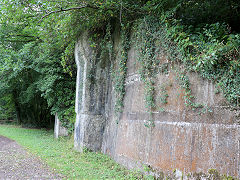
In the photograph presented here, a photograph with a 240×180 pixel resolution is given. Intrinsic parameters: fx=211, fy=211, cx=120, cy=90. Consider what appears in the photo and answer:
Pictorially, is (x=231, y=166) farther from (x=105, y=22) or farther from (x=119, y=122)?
(x=105, y=22)

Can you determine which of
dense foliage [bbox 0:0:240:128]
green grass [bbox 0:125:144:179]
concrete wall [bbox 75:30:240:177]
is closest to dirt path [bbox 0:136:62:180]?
green grass [bbox 0:125:144:179]

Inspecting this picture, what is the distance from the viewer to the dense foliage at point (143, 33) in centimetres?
429

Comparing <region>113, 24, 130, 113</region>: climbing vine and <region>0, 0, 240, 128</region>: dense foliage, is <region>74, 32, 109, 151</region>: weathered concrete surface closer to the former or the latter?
<region>0, 0, 240, 128</region>: dense foliage

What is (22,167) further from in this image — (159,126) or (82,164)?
(159,126)

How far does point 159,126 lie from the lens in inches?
224

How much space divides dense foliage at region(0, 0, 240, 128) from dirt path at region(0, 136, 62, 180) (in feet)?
11.1

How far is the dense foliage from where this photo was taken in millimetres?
4289

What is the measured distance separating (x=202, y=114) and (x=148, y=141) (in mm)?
2011

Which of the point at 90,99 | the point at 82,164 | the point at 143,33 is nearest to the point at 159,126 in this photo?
the point at 143,33

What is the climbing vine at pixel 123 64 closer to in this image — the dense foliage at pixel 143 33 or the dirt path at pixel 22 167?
the dense foliage at pixel 143 33

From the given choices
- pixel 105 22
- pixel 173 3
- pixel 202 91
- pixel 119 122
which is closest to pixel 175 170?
pixel 202 91

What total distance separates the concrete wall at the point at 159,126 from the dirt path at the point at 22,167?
220cm

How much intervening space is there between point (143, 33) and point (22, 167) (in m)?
5.76

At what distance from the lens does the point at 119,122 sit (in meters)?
7.84
